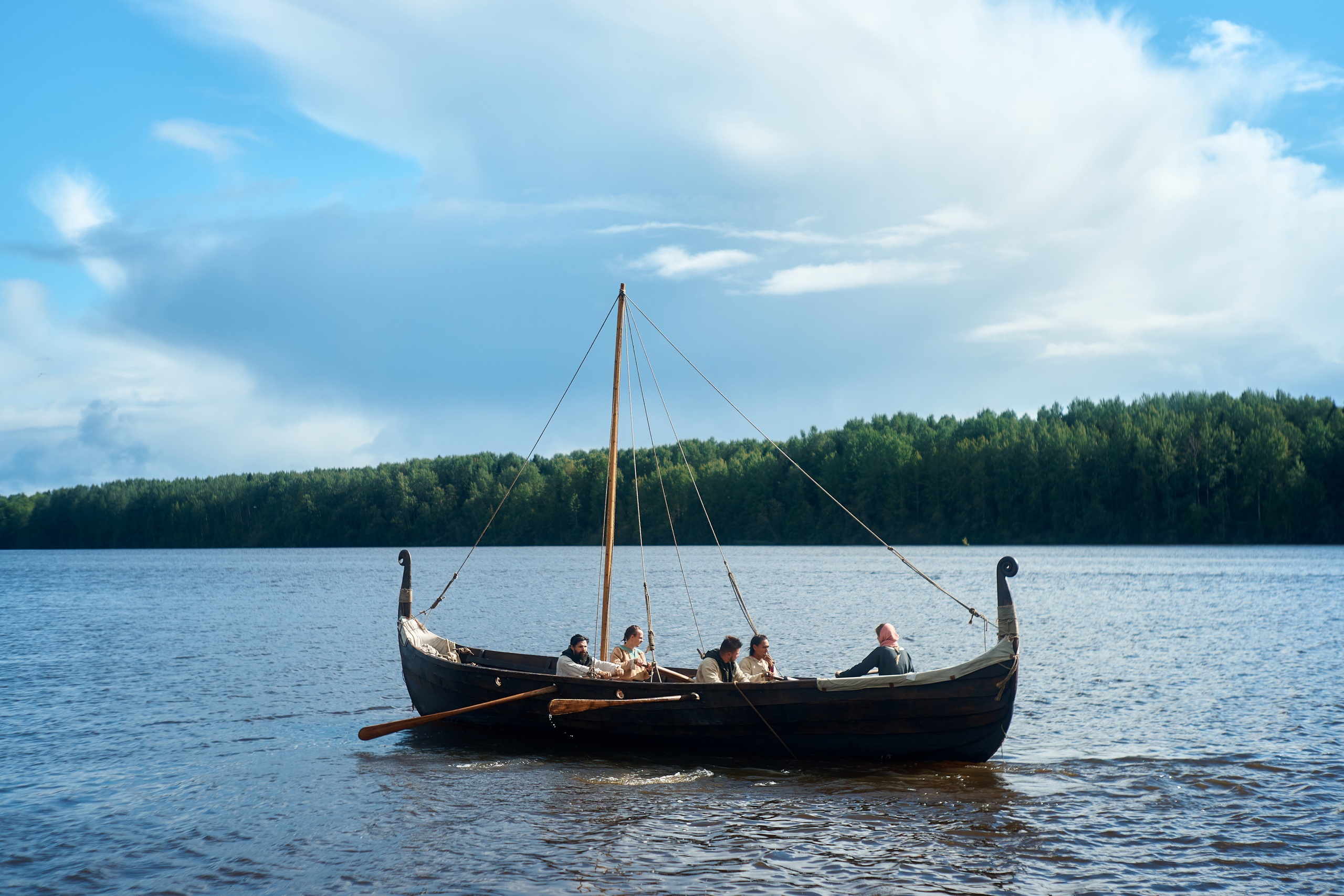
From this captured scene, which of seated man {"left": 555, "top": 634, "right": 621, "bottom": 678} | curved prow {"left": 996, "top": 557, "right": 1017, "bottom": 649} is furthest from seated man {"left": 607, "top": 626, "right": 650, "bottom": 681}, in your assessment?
curved prow {"left": 996, "top": 557, "right": 1017, "bottom": 649}

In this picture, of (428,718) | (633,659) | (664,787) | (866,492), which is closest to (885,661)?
(664,787)

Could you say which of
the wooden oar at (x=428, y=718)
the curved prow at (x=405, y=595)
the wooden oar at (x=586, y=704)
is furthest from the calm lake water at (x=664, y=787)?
the curved prow at (x=405, y=595)

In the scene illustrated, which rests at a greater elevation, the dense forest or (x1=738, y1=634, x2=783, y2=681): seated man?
the dense forest

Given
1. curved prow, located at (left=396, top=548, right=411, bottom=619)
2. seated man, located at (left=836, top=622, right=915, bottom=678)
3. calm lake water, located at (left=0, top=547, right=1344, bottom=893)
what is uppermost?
curved prow, located at (left=396, top=548, right=411, bottom=619)

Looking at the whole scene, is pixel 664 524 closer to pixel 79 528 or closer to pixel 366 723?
pixel 79 528

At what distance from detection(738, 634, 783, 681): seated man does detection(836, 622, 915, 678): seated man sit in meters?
1.30

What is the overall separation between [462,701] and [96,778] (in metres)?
5.61

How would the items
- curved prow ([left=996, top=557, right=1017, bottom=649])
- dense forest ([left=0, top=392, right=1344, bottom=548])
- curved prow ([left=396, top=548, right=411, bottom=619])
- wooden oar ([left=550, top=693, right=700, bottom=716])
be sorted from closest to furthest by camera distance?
1. curved prow ([left=996, top=557, right=1017, bottom=649])
2. wooden oar ([left=550, top=693, right=700, bottom=716])
3. curved prow ([left=396, top=548, right=411, bottom=619])
4. dense forest ([left=0, top=392, right=1344, bottom=548])

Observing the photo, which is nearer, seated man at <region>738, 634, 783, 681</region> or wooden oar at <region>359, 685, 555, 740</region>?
seated man at <region>738, 634, 783, 681</region>

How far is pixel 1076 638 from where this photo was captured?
31.3 m

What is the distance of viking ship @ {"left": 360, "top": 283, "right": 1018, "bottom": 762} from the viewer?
13.7m

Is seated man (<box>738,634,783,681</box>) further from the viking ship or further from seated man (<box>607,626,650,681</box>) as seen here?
seated man (<box>607,626,650,681</box>)

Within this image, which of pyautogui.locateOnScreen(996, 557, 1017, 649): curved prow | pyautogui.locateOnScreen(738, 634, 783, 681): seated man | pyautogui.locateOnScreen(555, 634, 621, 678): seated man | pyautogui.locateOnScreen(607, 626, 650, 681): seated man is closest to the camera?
pyautogui.locateOnScreen(996, 557, 1017, 649): curved prow

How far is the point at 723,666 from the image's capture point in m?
15.4
